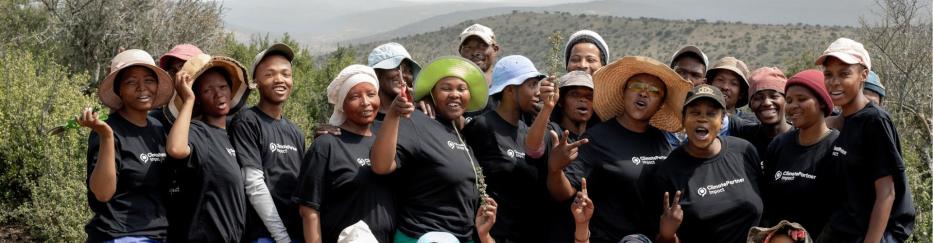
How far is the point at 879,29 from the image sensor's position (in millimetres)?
28328

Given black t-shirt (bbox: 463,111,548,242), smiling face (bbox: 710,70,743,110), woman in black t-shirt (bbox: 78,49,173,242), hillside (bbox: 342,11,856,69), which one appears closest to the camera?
woman in black t-shirt (bbox: 78,49,173,242)

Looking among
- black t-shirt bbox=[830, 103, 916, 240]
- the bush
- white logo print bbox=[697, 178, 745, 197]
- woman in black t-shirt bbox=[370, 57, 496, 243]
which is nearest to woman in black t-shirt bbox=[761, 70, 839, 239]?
black t-shirt bbox=[830, 103, 916, 240]

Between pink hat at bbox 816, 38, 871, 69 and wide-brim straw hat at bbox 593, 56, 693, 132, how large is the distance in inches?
33.0

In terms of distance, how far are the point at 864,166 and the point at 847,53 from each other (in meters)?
0.71

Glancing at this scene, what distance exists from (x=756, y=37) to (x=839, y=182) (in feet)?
229

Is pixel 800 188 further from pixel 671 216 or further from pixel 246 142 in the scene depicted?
pixel 246 142

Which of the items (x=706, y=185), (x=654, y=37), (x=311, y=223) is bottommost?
(x=311, y=223)

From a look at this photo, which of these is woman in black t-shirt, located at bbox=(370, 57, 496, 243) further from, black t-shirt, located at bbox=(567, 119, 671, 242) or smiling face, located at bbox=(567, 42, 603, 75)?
smiling face, located at bbox=(567, 42, 603, 75)

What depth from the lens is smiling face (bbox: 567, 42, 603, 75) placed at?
7.32m

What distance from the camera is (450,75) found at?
598cm

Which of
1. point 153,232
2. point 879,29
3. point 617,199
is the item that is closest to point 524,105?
point 617,199

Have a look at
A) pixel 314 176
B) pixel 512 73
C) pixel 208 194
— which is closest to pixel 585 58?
pixel 512 73

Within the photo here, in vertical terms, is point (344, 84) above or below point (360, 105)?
above

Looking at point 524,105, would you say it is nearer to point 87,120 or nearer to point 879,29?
point 87,120
